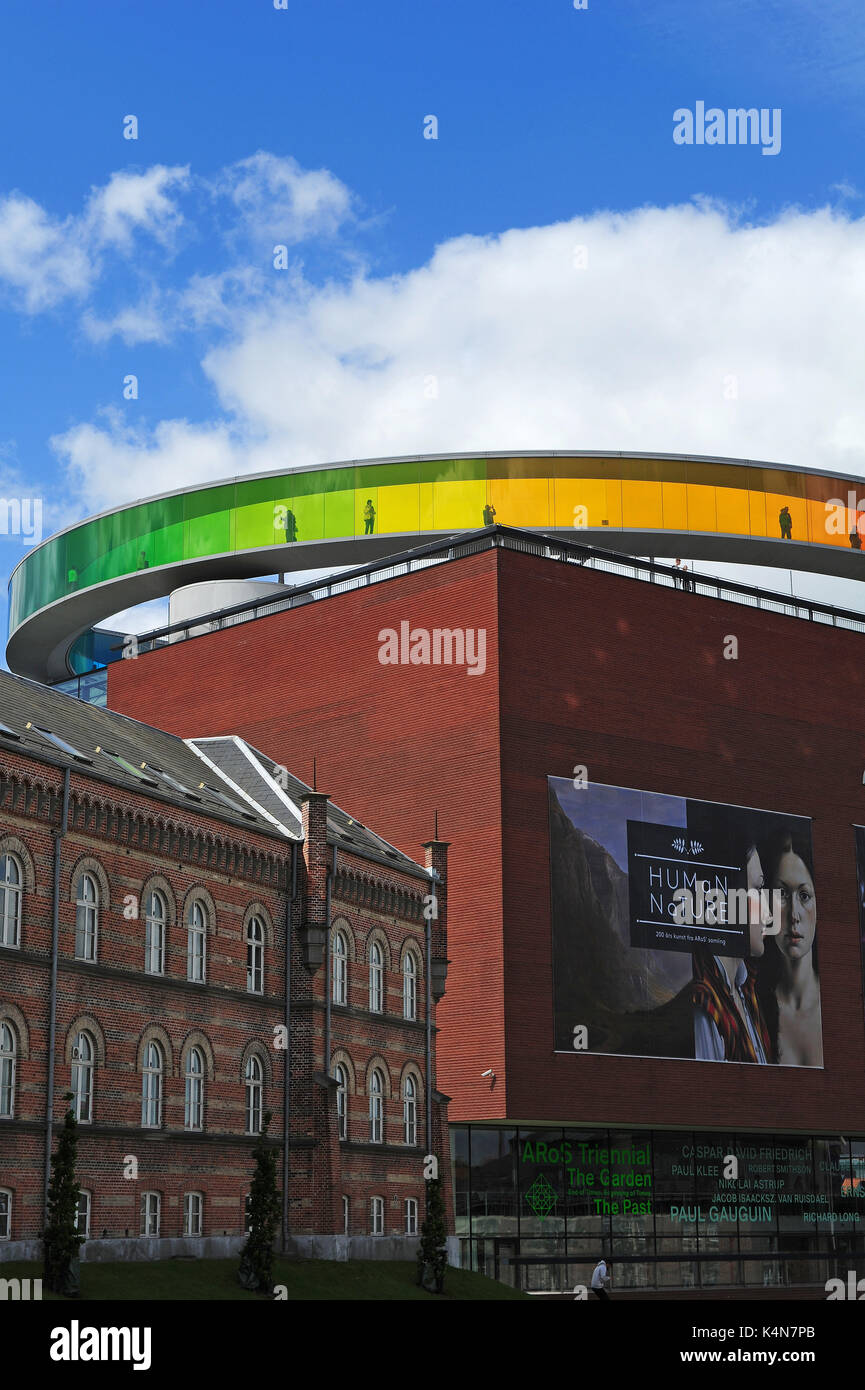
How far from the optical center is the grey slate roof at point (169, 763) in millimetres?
42781

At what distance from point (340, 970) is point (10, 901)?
12.8 metres

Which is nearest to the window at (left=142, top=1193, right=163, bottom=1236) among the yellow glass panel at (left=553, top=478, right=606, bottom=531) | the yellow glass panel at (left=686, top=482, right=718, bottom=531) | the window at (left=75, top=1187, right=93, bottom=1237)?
the window at (left=75, top=1187, right=93, bottom=1237)

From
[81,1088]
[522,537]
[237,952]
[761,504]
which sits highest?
[761,504]

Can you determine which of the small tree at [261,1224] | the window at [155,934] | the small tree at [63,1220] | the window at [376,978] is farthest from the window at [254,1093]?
the small tree at [63,1220]

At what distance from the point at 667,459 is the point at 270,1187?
3340 cm

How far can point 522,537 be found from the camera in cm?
5747

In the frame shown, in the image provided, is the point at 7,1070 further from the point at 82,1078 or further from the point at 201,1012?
the point at 201,1012

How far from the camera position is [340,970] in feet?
159

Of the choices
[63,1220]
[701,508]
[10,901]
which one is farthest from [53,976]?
[701,508]

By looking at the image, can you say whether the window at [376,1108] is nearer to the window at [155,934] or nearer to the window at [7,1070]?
the window at [155,934]

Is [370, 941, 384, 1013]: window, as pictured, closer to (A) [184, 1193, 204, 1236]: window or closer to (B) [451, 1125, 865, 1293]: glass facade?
(B) [451, 1125, 865, 1293]: glass facade

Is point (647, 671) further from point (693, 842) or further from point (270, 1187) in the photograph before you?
Answer: point (270, 1187)
